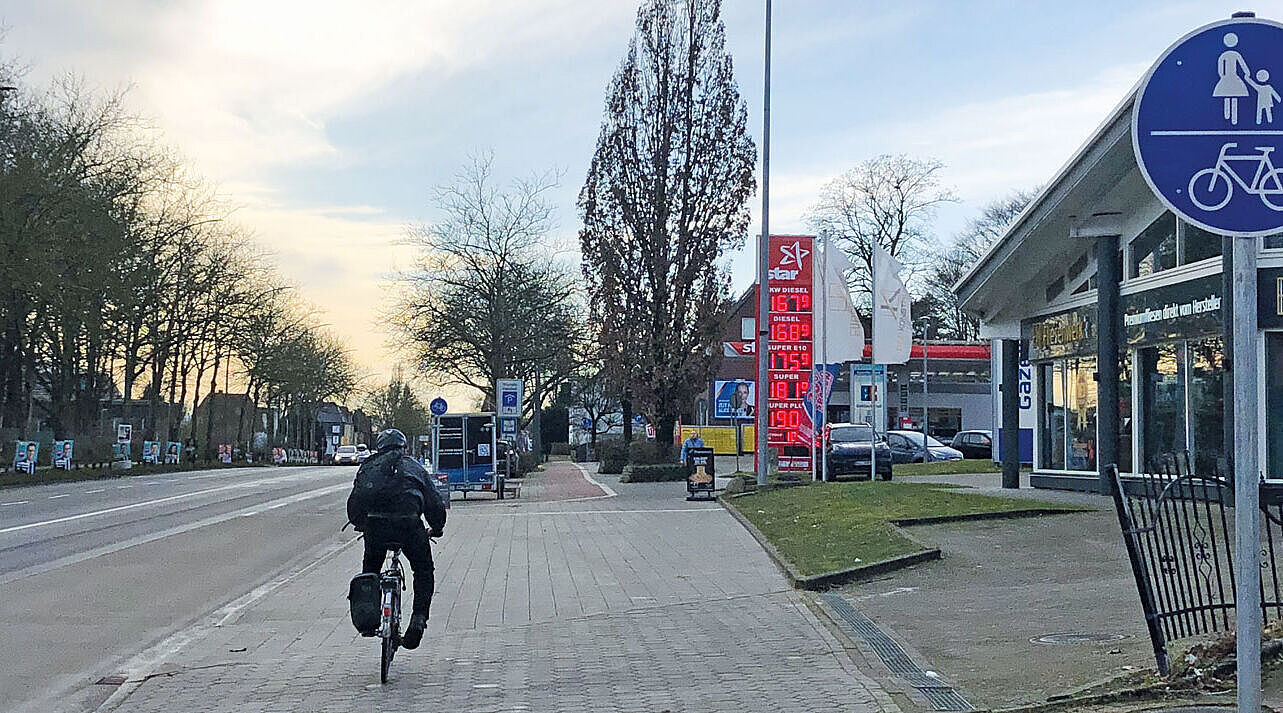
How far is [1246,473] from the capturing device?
203 inches

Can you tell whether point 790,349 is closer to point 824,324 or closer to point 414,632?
point 824,324

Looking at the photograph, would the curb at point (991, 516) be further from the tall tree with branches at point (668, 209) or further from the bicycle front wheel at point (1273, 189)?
the tall tree with branches at point (668, 209)

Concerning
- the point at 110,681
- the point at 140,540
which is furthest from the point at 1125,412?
the point at 110,681

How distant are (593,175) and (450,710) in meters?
37.5

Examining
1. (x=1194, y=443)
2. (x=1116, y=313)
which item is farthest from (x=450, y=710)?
(x=1116, y=313)

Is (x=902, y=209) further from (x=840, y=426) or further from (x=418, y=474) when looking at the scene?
(x=418, y=474)

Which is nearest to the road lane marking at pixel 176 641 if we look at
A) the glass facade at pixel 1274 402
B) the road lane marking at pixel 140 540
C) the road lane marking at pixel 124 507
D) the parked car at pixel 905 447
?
the road lane marking at pixel 140 540

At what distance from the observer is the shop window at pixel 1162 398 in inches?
841

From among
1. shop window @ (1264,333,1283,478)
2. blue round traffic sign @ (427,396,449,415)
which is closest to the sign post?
shop window @ (1264,333,1283,478)

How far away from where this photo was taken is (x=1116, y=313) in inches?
918

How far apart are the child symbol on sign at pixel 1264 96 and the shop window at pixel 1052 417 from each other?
2187cm

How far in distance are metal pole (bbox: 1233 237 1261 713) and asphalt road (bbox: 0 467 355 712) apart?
255 inches

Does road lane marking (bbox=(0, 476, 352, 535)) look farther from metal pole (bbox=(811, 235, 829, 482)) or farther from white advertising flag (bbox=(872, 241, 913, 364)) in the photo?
white advertising flag (bbox=(872, 241, 913, 364))

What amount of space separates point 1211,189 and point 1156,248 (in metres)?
18.1
